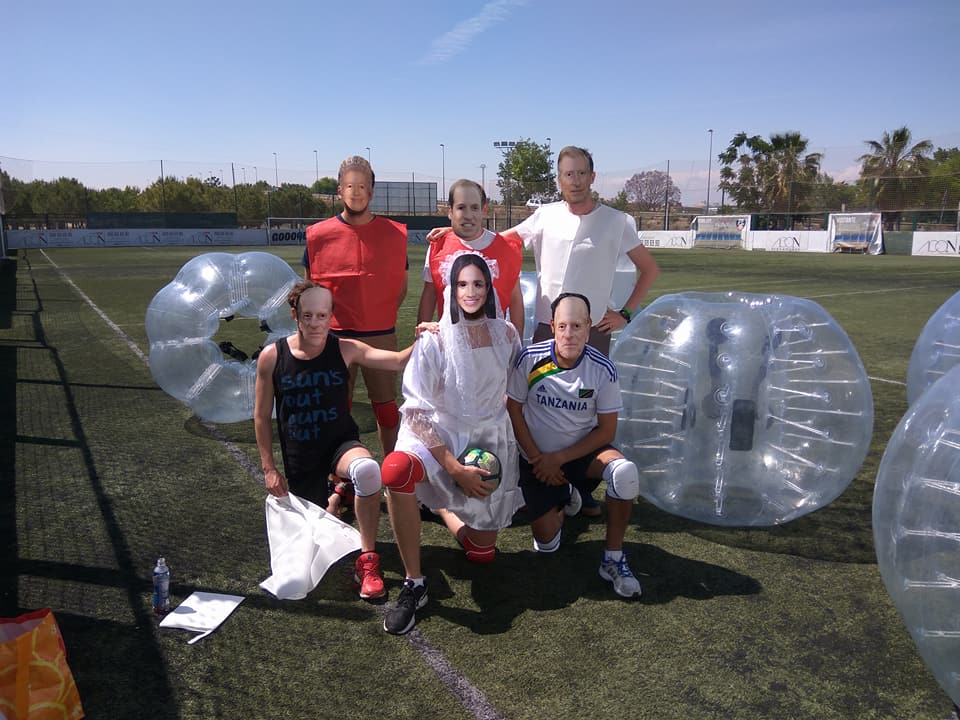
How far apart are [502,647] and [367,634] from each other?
1.81ft

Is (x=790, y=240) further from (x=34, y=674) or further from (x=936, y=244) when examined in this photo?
(x=34, y=674)

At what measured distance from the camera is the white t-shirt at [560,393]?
11.1ft

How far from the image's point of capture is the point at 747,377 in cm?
341

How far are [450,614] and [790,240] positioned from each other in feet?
122

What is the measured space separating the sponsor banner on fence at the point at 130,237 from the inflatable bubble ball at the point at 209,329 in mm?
36068

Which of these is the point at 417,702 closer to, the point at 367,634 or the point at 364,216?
the point at 367,634

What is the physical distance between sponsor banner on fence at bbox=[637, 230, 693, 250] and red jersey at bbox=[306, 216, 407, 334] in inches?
1613

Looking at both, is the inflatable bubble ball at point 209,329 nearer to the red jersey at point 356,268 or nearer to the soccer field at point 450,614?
the soccer field at point 450,614

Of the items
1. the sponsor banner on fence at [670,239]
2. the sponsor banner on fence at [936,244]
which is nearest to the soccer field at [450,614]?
the sponsor banner on fence at [936,244]

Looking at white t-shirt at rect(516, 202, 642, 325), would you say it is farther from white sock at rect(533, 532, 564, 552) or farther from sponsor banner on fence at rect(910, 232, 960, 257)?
sponsor banner on fence at rect(910, 232, 960, 257)

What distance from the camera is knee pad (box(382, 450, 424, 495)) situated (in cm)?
295

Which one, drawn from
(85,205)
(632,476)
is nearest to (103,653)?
(632,476)

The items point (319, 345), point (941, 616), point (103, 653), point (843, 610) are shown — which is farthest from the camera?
point (319, 345)

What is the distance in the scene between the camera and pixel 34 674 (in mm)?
2188
